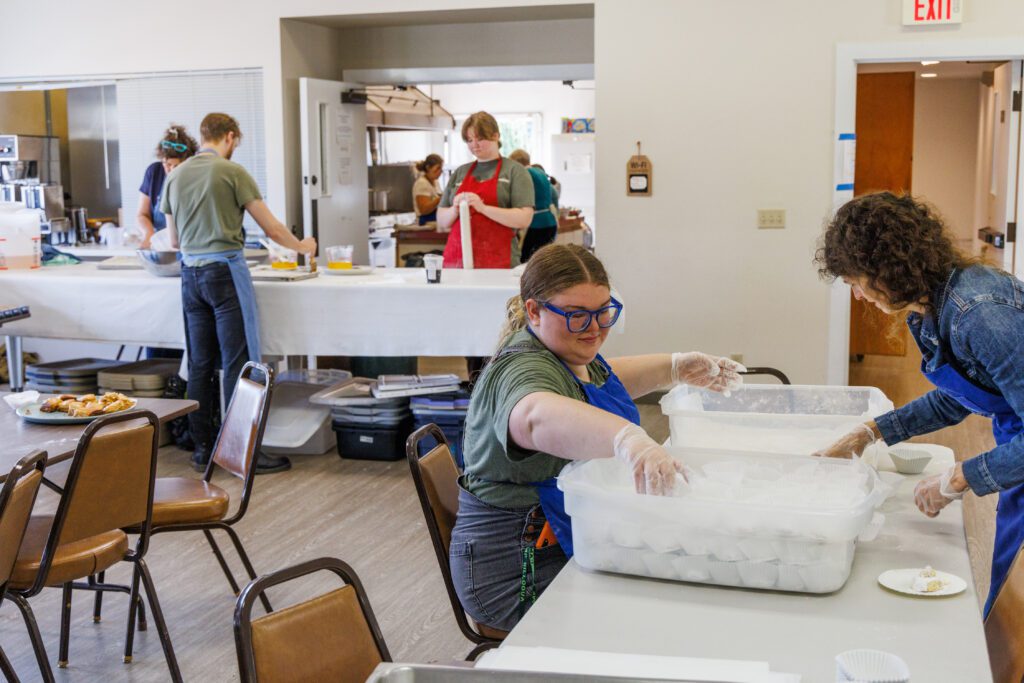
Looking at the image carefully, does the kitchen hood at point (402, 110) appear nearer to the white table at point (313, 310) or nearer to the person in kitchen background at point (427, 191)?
the person in kitchen background at point (427, 191)

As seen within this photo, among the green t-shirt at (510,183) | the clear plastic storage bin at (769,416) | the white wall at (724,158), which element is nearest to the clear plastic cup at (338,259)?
the green t-shirt at (510,183)

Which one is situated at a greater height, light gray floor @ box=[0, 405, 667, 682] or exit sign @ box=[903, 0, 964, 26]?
exit sign @ box=[903, 0, 964, 26]

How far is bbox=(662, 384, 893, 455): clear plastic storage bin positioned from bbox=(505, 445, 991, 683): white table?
20.5 inches

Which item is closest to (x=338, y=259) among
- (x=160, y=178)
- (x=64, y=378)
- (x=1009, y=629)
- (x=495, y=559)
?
(x=64, y=378)

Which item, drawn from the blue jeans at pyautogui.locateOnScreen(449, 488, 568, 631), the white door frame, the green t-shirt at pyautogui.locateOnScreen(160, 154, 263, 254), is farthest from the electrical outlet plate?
the blue jeans at pyautogui.locateOnScreen(449, 488, 568, 631)

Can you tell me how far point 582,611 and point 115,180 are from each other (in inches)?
288

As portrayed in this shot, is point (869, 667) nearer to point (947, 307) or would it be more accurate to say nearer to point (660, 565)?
point (660, 565)

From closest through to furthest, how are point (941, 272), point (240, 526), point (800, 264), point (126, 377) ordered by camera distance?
point (941, 272), point (240, 526), point (126, 377), point (800, 264)

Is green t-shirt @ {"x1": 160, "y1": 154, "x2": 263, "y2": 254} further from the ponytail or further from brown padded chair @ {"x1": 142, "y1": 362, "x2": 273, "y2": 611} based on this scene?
the ponytail

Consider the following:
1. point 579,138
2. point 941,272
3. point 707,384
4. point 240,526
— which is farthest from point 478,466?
point 579,138

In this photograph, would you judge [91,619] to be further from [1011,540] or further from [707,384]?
[1011,540]

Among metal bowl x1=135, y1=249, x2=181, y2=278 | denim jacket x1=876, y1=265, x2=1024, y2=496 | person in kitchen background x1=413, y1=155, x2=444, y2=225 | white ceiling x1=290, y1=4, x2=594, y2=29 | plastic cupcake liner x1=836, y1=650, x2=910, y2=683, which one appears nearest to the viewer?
plastic cupcake liner x1=836, y1=650, x2=910, y2=683

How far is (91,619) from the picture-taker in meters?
3.43

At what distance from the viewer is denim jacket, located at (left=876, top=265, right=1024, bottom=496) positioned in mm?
1841
